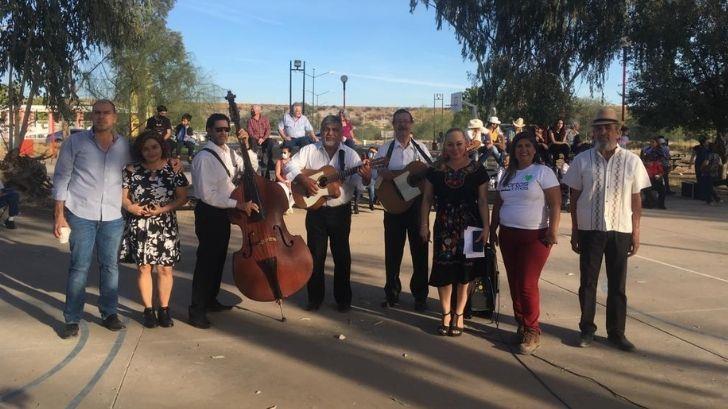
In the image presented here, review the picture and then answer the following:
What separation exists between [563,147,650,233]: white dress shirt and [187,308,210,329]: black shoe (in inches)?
125

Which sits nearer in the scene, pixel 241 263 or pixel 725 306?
pixel 241 263

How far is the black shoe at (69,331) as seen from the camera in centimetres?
477

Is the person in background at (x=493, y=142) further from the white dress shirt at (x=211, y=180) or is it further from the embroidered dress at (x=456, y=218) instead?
the white dress shirt at (x=211, y=180)

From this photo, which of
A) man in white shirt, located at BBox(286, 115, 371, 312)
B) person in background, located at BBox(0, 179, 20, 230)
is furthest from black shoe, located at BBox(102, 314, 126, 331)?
person in background, located at BBox(0, 179, 20, 230)

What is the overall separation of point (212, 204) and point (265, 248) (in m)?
0.59

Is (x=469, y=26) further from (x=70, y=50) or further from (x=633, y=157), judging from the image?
(x=633, y=157)

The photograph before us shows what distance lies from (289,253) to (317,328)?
72cm

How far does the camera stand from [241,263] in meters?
4.83

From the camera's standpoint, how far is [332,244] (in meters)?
5.61

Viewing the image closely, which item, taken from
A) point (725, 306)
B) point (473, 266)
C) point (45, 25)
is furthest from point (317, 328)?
point (45, 25)

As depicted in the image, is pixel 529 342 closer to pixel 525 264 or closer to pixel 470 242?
pixel 525 264

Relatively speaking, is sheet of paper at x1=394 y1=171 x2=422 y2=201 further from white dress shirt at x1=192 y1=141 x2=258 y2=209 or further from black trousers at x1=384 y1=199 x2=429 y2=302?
white dress shirt at x1=192 y1=141 x2=258 y2=209

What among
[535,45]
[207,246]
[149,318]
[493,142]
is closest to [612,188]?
[207,246]

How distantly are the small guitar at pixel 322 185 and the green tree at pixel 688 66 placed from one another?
56.0 ft
